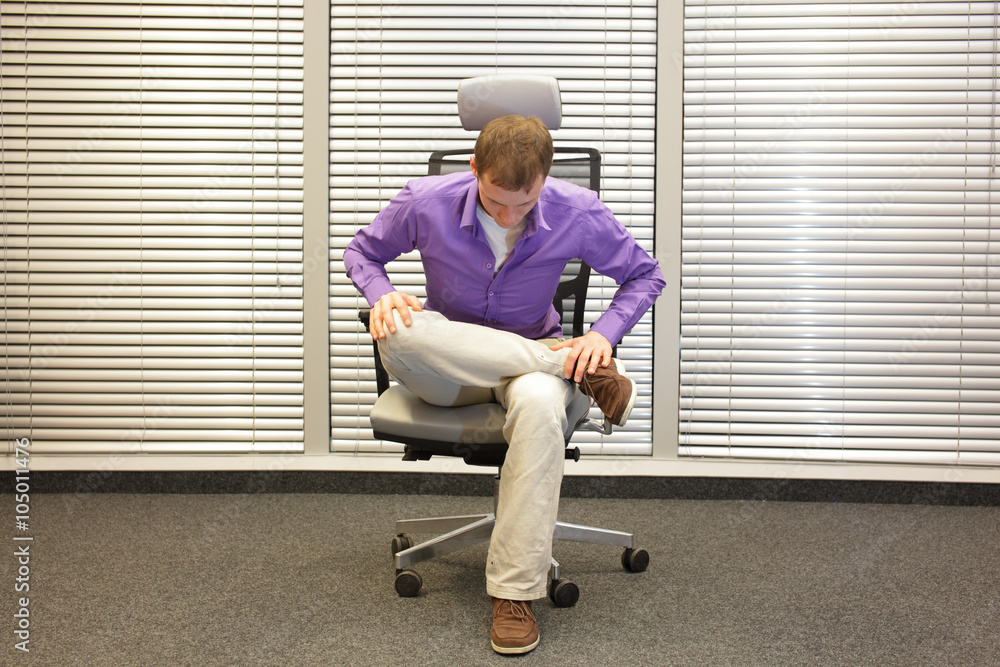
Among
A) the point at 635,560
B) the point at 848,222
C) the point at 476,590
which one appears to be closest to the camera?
the point at 476,590

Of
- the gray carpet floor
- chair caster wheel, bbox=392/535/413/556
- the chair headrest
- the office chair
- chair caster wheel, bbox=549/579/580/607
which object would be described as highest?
the chair headrest

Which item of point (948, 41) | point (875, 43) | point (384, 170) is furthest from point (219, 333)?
point (948, 41)

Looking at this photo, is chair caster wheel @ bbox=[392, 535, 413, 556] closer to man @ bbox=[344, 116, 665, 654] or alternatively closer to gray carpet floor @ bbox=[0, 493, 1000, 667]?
gray carpet floor @ bbox=[0, 493, 1000, 667]

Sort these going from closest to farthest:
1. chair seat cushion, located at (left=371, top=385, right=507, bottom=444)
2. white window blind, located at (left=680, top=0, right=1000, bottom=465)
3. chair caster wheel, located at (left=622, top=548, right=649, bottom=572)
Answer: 1. chair seat cushion, located at (left=371, top=385, right=507, bottom=444)
2. chair caster wheel, located at (left=622, top=548, right=649, bottom=572)
3. white window blind, located at (left=680, top=0, right=1000, bottom=465)

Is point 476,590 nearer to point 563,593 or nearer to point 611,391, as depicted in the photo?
point 563,593

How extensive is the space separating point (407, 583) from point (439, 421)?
46cm

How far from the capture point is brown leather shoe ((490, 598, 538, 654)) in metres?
1.42

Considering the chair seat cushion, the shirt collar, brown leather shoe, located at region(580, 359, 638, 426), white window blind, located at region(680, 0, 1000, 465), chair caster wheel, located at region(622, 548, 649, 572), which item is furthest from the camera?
white window blind, located at region(680, 0, 1000, 465)

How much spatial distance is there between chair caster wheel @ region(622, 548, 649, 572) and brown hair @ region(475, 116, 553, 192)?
1.04m

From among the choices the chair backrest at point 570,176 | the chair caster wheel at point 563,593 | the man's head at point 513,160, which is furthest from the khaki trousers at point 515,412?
the chair backrest at point 570,176

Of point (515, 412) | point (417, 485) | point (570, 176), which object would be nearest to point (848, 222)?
point (570, 176)

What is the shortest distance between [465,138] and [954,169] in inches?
A: 70.8

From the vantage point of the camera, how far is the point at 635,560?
73.1 inches

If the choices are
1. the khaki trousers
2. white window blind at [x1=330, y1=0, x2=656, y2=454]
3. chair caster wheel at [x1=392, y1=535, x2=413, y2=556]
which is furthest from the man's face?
white window blind at [x1=330, y1=0, x2=656, y2=454]
